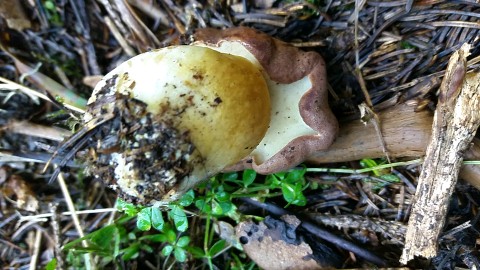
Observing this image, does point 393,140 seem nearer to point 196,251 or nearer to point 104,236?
point 196,251

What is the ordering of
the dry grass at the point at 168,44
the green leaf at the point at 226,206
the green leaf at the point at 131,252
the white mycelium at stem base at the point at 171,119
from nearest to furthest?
1. the white mycelium at stem base at the point at 171,119
2. the dry grass at the point at 168,44
3. the green leaf at the point at 226,206
4. the green leaf at the point at 131,252

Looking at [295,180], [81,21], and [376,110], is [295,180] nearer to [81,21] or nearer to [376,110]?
[376,110]

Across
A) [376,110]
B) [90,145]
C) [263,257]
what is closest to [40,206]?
[90,145]

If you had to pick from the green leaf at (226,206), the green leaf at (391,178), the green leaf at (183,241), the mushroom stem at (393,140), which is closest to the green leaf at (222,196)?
the green leaf at (226,206)

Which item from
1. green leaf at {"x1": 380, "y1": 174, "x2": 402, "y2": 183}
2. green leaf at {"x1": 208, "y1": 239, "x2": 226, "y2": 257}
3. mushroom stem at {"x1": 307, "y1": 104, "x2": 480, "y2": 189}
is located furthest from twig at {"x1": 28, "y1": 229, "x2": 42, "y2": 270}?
green leaf at {"x1": 380, "y1": 174, "x2": 402, "y2": 183}

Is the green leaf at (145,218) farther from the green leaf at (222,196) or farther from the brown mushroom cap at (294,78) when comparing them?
the brown mushroom cap at (294,78)
